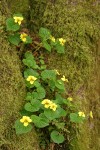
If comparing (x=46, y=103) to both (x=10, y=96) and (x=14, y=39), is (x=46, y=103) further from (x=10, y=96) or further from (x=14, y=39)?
(x=14, y=39)

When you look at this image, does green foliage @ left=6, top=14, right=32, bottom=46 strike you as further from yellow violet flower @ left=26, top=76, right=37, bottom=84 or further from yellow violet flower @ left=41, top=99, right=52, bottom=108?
yellow violet flower @ left=41, top=99, right=52, bottom=108

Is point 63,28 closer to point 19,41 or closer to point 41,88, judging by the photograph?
point 19,41

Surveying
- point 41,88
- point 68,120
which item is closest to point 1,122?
point 41,88

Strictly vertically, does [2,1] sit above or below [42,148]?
above

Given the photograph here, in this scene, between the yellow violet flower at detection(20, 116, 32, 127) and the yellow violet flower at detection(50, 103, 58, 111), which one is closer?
the yellow violet flower at detection(20, 116, 32, 127)

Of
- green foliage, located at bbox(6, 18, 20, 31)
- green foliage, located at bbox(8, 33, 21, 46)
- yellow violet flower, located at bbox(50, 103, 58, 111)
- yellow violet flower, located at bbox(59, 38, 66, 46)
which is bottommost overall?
yellow violet flower, located at bbox(50, 103, 58, 111)

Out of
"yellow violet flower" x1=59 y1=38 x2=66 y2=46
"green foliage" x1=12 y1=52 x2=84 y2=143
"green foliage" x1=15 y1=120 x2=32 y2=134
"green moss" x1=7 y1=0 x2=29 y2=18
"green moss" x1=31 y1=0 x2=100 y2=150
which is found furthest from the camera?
"green moss" x1=7 y1=0 x2=29 y2=18

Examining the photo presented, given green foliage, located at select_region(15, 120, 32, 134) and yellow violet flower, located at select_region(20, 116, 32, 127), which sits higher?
yellow violet flower, located at select_region(20, 116, 32, 127)

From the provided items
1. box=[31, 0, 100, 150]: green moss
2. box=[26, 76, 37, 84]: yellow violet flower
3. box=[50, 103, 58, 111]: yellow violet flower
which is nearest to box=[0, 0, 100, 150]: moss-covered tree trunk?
box=[31, 0, 100, 150]: green moss
